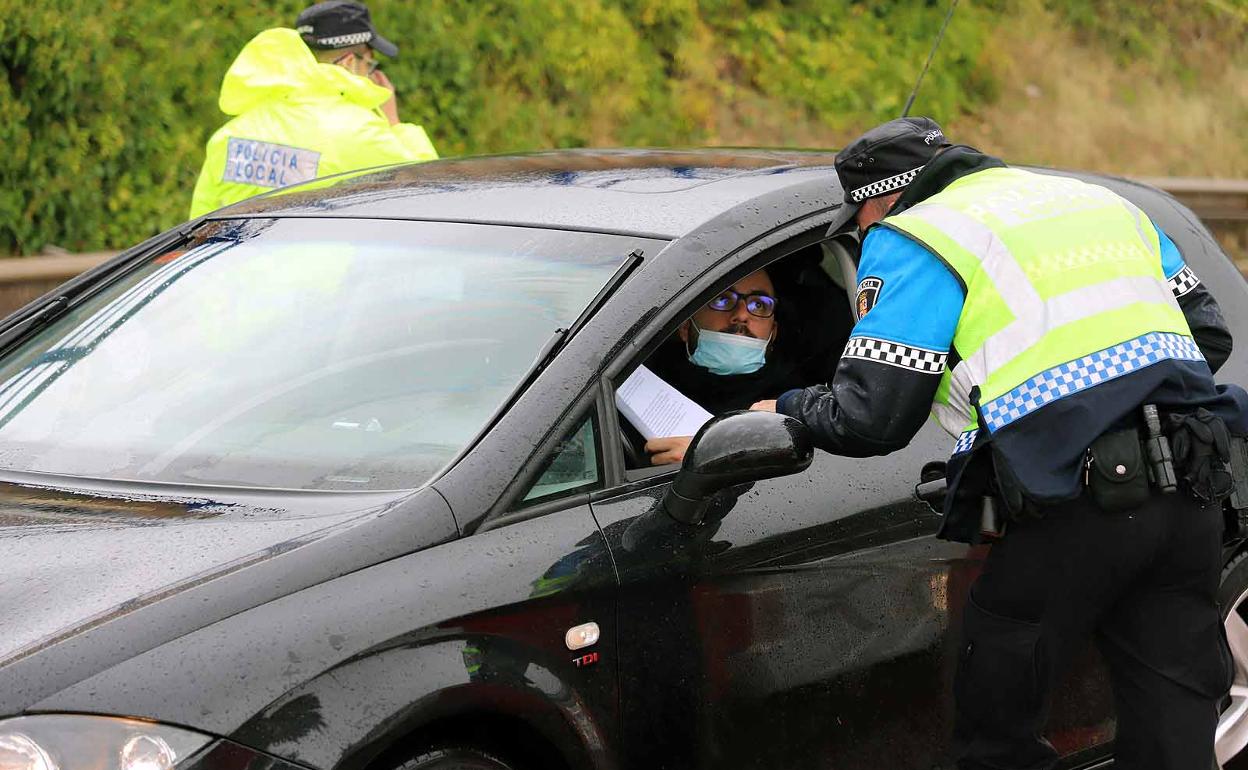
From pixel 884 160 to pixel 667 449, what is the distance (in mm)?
686

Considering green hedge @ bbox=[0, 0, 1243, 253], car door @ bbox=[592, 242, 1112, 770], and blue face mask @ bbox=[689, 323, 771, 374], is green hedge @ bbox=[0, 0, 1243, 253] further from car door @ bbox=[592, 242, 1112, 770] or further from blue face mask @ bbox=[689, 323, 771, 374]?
car door @ bbox=[592, 242, 1112, 770]

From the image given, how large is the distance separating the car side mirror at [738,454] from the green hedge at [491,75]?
7162 mm

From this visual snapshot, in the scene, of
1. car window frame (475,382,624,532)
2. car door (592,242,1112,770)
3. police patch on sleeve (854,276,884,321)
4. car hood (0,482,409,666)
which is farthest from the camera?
police patch on sleeve (854,276,884,321)

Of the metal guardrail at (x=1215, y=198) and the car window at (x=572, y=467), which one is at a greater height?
the car window at (x=572, y=467)

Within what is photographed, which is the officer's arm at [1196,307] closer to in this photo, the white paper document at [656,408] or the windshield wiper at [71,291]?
the white paper document at [656,408]

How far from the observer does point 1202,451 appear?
2877mm

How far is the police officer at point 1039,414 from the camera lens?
2873 millimetres

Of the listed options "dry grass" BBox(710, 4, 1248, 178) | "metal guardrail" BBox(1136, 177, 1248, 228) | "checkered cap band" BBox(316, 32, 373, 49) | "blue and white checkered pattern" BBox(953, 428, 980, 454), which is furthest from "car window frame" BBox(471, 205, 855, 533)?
"dry grass" BBox(710, 4, 1248, 178)

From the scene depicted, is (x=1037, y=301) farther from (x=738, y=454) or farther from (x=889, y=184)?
(x=738, y=454)

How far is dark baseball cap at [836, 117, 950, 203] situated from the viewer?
3.12m

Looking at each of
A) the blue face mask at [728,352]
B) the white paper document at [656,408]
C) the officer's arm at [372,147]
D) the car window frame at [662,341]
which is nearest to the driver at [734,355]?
the blue face mask at [728,352]

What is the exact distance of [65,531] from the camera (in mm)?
2609

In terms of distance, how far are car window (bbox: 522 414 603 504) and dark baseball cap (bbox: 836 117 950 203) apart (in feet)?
2.40

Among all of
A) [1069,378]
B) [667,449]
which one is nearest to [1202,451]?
[1069,378]
